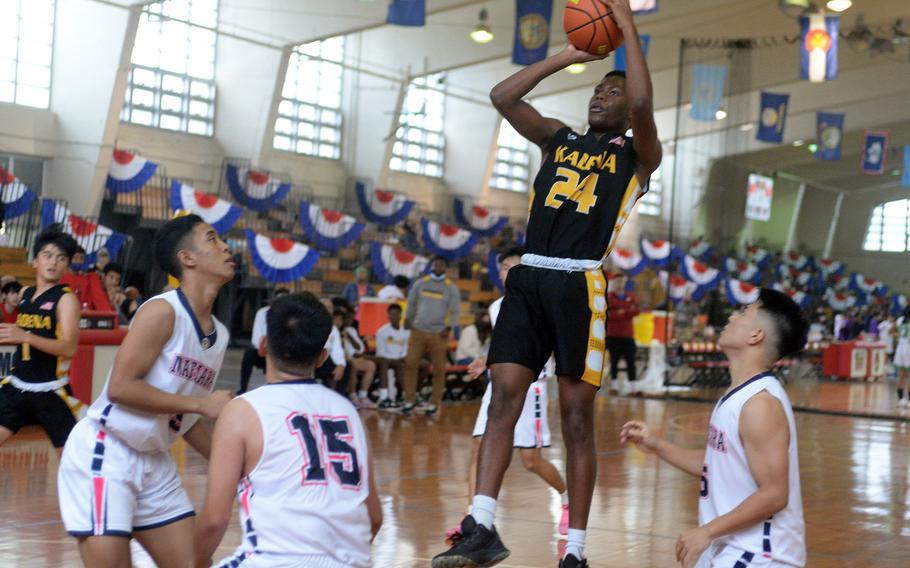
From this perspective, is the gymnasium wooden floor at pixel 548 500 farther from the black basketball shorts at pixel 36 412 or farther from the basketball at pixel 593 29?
the basketball at pixel 593 29

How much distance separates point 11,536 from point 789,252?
2542cm

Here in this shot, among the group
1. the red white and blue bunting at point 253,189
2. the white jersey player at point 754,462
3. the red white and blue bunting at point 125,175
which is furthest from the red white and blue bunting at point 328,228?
the white jersey player at point 754,462

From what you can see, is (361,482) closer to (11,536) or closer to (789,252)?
(11,536)

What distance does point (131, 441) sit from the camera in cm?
380

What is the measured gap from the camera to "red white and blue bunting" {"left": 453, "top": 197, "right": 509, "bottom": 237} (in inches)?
1194

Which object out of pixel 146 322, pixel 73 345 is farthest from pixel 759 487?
pixel 73 345

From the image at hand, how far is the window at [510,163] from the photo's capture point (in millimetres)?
33844

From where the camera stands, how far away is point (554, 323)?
4.52 meters

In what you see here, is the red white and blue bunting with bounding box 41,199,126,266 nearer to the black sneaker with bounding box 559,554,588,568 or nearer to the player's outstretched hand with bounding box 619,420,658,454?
the black sneaker with bounding box 559,554,588,568

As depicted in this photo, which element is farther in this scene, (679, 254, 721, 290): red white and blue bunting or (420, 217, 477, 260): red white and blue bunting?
(420, 217, 477, 260): red white and blue bunting

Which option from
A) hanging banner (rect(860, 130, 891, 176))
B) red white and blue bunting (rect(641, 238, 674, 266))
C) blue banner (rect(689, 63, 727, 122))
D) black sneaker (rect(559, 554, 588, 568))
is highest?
blue banner (rect(689, 63, 727, 122))

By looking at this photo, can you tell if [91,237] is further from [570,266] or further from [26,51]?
[570,266]

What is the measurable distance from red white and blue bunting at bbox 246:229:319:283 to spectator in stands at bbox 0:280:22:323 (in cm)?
738

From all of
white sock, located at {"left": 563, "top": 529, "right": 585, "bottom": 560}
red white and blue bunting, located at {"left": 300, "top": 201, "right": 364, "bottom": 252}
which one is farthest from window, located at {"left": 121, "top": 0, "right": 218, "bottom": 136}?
white sock, located at {"left": 563, "top": 529, "right": 585, "bottom": 560}
